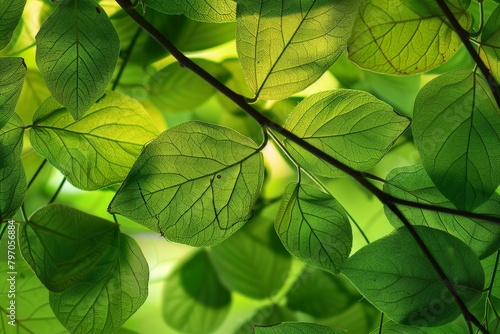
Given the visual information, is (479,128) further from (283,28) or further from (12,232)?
(12,232)

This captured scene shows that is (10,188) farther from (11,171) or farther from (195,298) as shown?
(195,298)

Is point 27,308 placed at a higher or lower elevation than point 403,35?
lower

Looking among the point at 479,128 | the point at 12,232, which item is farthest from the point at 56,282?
the point at 479,128

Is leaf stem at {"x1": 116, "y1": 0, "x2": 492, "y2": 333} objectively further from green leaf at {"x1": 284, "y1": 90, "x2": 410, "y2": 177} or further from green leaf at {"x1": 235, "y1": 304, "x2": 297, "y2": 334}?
green leaf at {"x1": 235, "y1": 304, "x2": 297, "y2": 334}

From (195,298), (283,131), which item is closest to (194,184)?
(283,131)

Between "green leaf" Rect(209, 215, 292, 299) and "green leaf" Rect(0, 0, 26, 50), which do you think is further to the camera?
"green leaf" Rect(209, 215, 292, 299)

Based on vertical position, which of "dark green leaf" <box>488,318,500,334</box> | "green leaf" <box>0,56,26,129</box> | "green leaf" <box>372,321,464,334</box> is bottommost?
"green leaf" <box>372,321,464,334</box>

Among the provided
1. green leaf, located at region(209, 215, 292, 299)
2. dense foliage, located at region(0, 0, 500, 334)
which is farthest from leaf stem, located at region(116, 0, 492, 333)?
green leaf, located at region(209, 215, 292, 299)
